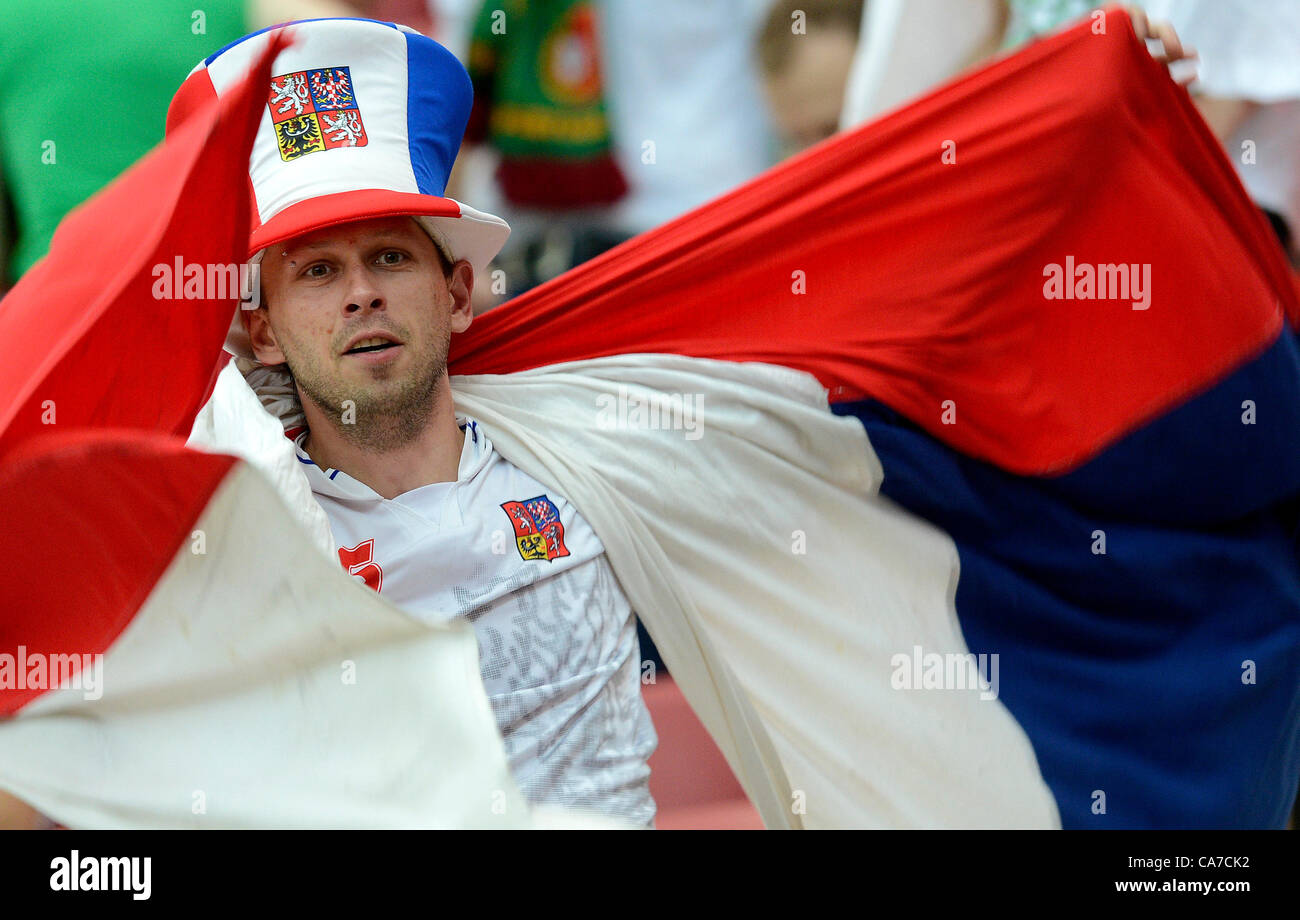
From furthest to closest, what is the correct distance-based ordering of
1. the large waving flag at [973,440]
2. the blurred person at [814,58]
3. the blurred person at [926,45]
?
1. the blurred person at [814,58]
2. the blurred person at [926,45]
3. the large waving flag at [973,440]

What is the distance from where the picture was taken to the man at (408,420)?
223 cm

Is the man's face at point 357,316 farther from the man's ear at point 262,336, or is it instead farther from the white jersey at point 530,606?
the white jersey at point 530,606

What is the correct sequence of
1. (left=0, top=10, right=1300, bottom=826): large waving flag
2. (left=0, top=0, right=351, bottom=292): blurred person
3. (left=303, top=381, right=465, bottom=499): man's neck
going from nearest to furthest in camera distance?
(left=303, top=381, right=465, bottom=499): man's neck < (left=0, top=10, right=1300, bottom=826): large waving flag < (left=0, top=0, right=351, bottom=292): blurred person

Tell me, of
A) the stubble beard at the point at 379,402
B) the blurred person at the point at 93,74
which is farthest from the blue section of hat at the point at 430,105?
the blurred person at the point at 93,74

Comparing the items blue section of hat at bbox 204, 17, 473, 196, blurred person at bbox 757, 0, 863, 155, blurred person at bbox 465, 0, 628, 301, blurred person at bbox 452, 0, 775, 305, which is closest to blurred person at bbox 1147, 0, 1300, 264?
blurred person at bbox 757, 0, 863, 155

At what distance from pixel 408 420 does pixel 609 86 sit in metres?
1.67

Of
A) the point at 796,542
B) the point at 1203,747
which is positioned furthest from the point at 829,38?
the point at 1203,747

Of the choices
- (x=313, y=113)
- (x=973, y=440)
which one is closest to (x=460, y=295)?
(x=313, y=113)

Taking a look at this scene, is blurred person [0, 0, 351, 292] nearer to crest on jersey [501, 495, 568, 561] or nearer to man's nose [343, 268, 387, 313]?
man's nose [343, 268, 387, 313]

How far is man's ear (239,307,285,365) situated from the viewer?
92.4 inches

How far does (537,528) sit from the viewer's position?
2.32 metres

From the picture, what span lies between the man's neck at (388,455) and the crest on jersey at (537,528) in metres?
0.12
